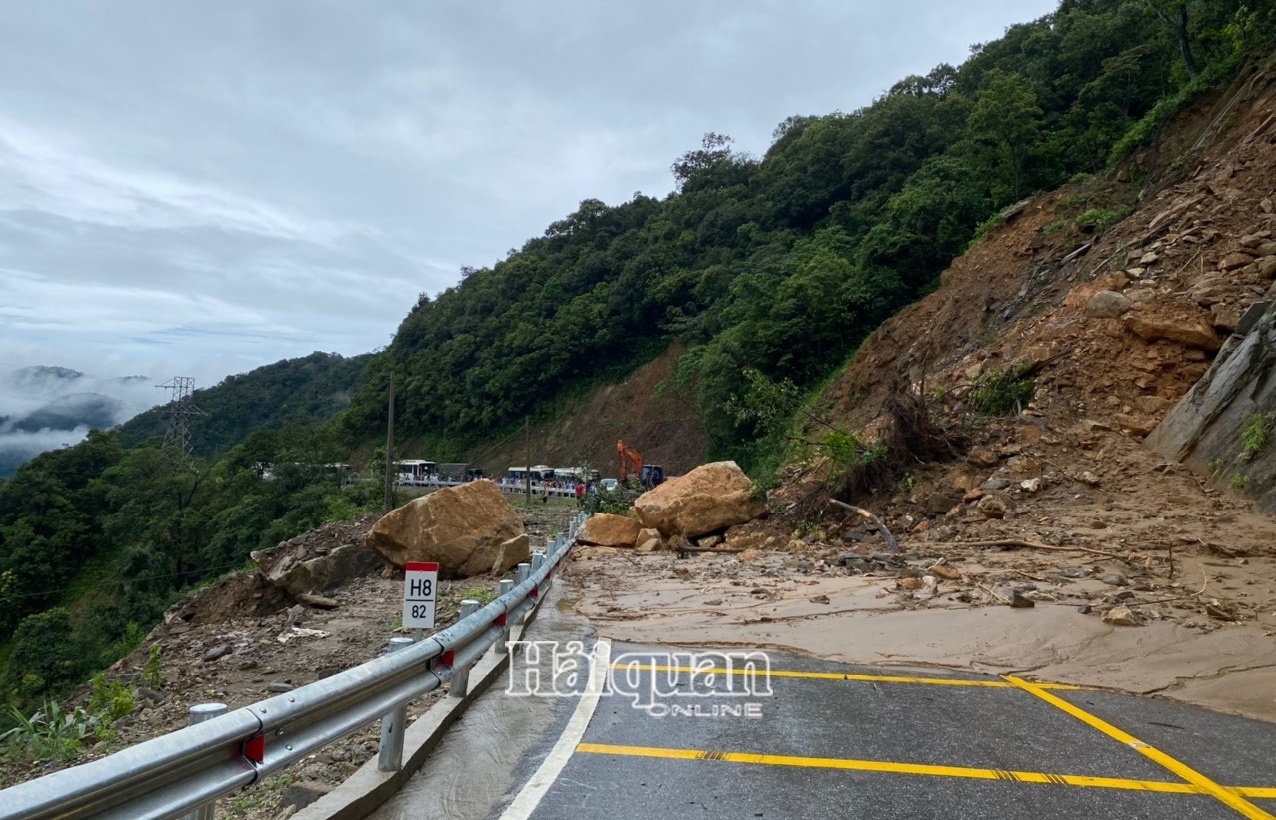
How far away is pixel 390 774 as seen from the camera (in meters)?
3.97

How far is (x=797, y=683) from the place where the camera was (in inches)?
237

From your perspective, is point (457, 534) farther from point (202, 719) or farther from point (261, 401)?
point (261, 401)

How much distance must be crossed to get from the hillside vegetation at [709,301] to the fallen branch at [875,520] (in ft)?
13.2

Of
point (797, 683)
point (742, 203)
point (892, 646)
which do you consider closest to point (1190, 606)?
point (892, 646)

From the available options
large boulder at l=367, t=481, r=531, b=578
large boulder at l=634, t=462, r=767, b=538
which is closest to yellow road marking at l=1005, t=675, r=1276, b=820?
large boulder at l=367, t=481, r=531, b=578

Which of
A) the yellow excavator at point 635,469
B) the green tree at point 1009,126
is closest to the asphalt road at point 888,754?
the yellow excavator at point 635,469

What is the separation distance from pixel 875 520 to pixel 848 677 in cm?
819

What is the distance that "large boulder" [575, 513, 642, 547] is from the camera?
18.1 m

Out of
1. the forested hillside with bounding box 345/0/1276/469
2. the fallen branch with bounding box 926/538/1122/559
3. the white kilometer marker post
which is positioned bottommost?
the fallen branch with bounding box 926/538/1122/559

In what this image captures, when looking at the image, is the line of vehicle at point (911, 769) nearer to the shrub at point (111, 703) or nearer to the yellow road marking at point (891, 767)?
the yellow road marking at point (891, 767)

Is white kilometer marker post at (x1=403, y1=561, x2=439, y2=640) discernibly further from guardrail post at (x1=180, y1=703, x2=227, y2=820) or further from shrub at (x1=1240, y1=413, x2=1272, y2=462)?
shrub at (x1=1240, y1=413, x2=1272, y2=462)

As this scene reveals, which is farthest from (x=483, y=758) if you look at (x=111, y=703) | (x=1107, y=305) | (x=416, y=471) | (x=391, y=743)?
(x=416, y=471)

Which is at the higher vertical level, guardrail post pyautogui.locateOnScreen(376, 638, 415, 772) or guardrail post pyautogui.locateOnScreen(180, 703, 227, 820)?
guardrail post pyautogui.locateOnScreen(180, 703, 227, 820)

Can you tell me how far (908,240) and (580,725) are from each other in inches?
1412
